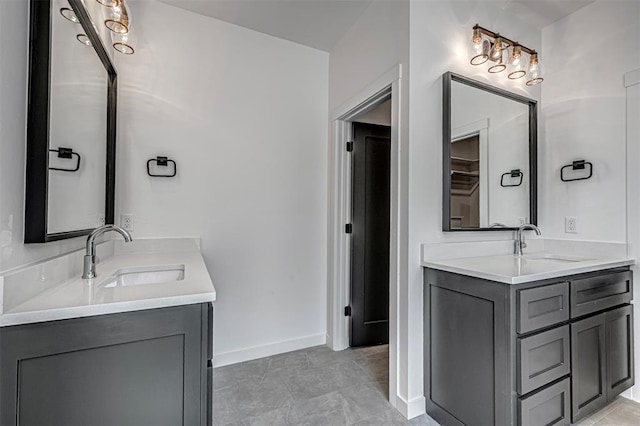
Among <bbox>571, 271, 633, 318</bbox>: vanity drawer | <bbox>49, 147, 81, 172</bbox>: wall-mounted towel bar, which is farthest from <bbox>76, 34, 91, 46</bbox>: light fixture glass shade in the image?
<bbox>571, 271, 633, 318</bbox>: vanity drawer

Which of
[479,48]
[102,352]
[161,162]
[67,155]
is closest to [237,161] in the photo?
[161,162]

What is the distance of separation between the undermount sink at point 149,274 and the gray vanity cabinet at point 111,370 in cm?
55

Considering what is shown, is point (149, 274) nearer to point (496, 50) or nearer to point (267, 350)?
point (267, 350)

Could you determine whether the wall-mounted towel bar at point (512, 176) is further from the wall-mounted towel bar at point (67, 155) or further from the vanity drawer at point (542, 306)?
the wall-mounted towel bar at point (67, 155)

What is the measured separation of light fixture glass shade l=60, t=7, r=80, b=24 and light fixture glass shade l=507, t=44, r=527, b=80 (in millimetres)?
2507

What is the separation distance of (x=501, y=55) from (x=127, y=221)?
273 cm

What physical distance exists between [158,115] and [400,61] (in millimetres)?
1683

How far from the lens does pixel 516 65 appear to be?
2139 mm

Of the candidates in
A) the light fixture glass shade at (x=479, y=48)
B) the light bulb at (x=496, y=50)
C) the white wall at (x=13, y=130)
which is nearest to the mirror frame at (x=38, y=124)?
the white wall at (x=13, y=130)

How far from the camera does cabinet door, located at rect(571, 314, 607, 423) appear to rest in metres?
1.58

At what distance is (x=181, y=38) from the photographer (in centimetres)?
223

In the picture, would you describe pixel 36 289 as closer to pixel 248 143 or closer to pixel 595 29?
pixel 248 143

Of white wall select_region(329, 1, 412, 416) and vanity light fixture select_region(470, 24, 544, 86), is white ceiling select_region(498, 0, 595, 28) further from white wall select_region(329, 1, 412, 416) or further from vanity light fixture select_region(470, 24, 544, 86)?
white wall select_region(329, 1, 412, 416)

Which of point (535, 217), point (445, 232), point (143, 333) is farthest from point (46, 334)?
point (535, 217)
